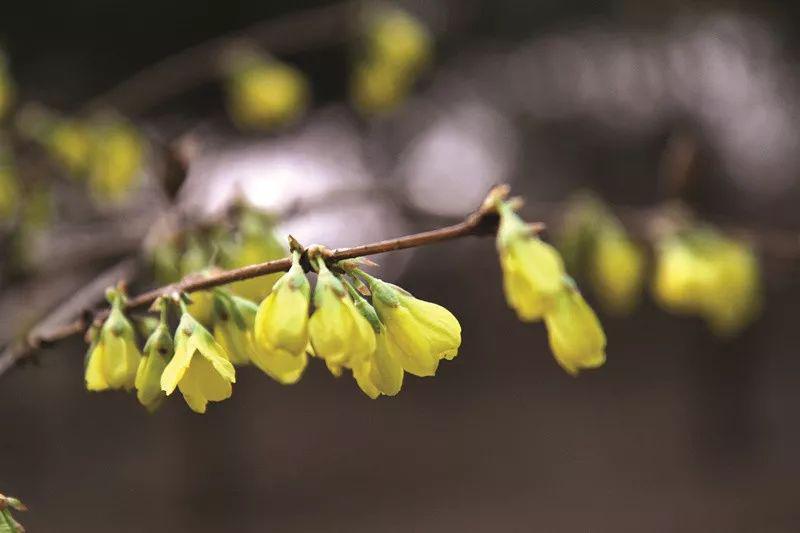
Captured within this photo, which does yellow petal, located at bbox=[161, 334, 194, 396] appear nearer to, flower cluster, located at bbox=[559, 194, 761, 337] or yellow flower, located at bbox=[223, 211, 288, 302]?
yellow flower, located at bbox=[223, 211, 288, 302]

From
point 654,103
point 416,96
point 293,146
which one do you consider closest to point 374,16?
point 293,146

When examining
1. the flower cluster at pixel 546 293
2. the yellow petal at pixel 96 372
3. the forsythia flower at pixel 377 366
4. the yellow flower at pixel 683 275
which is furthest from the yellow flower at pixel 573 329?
the yellow flower at pixel 683 275

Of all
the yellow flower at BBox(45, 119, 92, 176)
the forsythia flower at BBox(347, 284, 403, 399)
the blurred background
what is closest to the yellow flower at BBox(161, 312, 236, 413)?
the forsythia flower at BBox(347, 284, 403, 399)

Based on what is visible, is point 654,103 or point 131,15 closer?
point 131,15

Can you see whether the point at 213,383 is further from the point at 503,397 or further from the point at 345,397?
the point at 503,397

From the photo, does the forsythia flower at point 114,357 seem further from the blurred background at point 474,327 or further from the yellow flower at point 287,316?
the blurred background at point 474,327

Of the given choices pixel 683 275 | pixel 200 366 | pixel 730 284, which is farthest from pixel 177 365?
pixel 730 284
